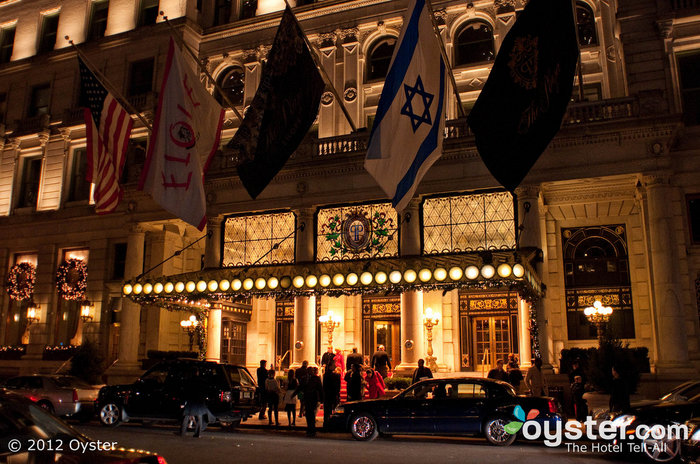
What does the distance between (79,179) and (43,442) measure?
29553 mm

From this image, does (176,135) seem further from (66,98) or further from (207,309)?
(66,98)

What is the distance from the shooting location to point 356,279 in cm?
1969

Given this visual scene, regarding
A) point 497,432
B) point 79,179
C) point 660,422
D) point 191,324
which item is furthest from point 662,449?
point 79,179

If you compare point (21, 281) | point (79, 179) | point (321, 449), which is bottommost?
point (321, 449)

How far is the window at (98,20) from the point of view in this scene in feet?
112

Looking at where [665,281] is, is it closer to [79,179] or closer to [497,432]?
[497,432]

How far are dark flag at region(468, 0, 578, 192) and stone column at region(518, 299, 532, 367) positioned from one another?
42.6 ft

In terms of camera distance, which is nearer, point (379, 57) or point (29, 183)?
point (379, 57)

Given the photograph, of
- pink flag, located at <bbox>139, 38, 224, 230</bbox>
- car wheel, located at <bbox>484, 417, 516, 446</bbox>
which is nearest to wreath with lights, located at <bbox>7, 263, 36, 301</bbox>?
pink flag, located at <bbox>139, 38, 224, 230</bbox>

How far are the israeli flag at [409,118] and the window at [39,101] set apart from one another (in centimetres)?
2821

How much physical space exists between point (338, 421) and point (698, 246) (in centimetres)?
1486

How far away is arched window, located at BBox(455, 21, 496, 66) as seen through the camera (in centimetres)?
2645

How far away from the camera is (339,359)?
73.2 feet

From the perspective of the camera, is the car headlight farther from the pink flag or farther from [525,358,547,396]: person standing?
the pink flag
